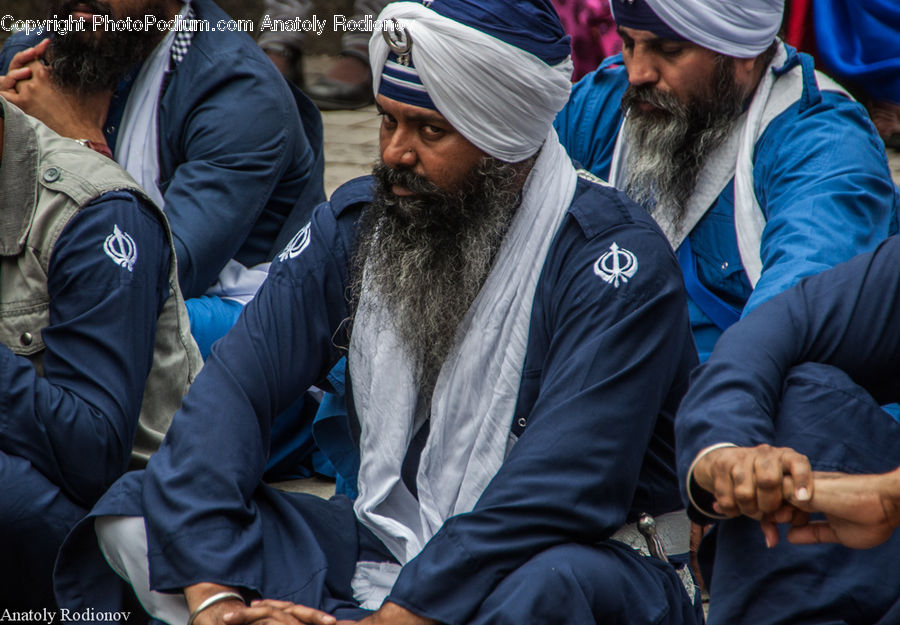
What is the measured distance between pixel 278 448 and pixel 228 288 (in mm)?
624

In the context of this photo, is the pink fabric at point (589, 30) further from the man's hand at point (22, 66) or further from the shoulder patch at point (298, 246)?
the shoulder patch at point (298, 246)

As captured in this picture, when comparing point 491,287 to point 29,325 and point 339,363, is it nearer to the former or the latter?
point 339,363

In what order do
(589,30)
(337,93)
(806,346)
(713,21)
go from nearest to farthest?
(806,346) < (713,21) < (589,30) < (337,93)

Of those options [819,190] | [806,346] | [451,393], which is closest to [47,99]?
[451,393]

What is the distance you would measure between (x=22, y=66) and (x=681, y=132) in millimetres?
2483

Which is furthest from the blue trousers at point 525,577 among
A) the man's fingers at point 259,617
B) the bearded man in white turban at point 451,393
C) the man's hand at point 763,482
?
the man's hand at point 763,482

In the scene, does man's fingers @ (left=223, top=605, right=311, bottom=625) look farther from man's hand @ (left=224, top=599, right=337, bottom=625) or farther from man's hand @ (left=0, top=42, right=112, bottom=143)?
man's hand @ (left=0, top=42, right=112, bottom=143)

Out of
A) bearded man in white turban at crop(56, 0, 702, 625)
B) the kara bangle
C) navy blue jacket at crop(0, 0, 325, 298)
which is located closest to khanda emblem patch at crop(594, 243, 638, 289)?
bearded man in white turban at crop(56, 0, 702, 625)

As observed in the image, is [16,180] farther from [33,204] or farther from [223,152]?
[223,152]

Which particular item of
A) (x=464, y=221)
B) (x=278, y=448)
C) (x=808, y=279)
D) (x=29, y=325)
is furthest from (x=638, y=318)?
(x=278, y=448)

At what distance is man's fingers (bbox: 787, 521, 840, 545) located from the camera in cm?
223

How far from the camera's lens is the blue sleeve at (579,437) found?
2.62 meters

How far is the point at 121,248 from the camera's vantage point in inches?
130

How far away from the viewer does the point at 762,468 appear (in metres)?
2.21
